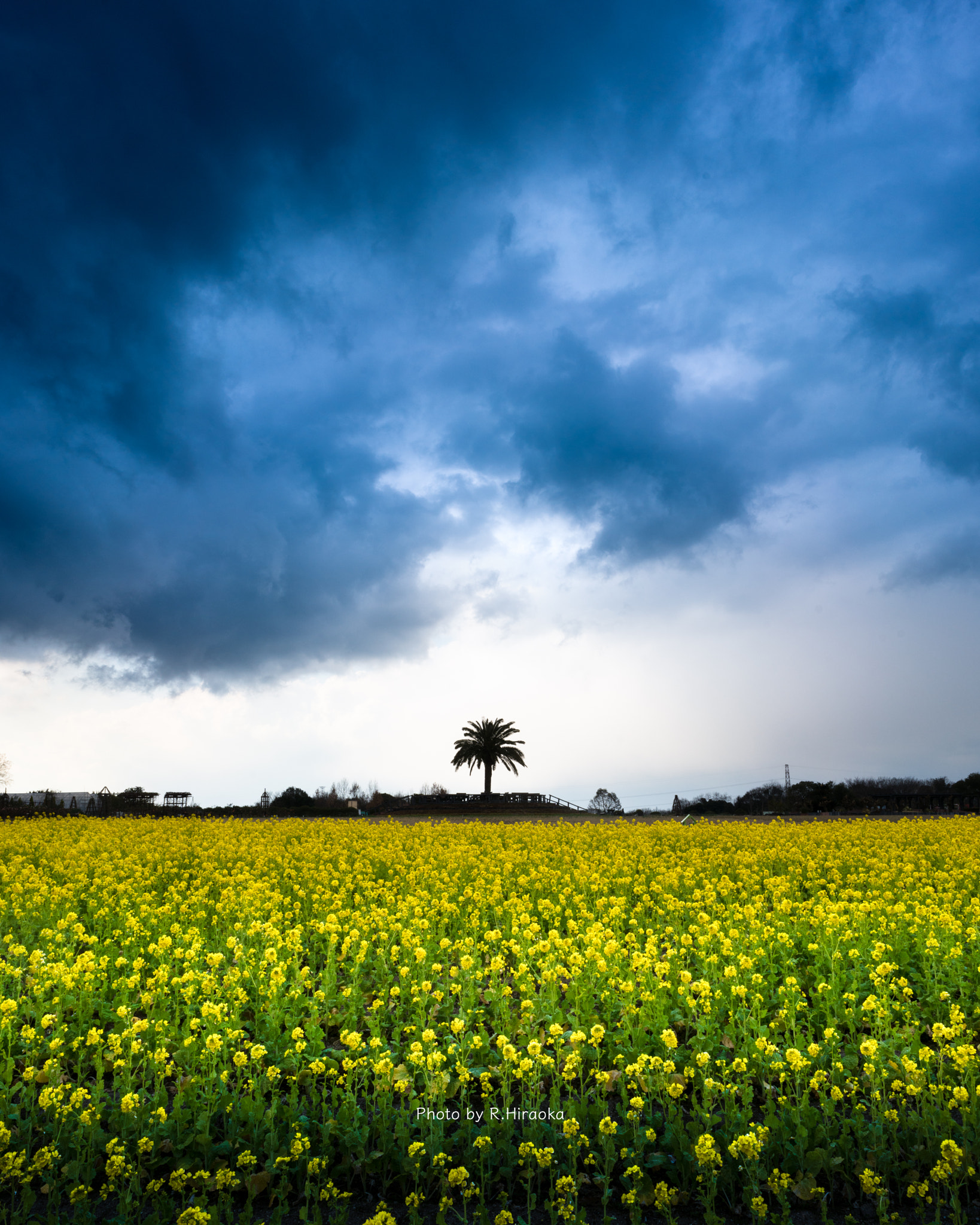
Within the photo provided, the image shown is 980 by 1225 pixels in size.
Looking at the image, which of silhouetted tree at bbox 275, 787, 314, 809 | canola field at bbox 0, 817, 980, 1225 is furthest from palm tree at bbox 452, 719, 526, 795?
canola field at bbox 0, 817, 980, 1225

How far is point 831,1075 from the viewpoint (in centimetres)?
551

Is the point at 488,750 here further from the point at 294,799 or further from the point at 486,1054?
the point at 486,1054

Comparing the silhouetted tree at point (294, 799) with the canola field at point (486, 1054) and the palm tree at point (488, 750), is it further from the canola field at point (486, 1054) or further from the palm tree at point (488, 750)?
the canola field at point (486, 1054)

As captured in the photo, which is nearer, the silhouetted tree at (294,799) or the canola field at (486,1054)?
the canola field at (486,1054)

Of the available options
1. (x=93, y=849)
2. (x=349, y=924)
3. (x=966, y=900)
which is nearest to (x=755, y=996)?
(x=349, y=924)

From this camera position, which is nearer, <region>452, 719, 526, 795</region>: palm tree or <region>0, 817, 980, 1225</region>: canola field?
<region>0, 817, 980, 1225</region>: canola field

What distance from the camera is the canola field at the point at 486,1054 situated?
4.64 m

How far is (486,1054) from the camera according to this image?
6020 mm

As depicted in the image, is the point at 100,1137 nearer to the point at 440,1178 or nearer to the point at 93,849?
the point at 440,1178

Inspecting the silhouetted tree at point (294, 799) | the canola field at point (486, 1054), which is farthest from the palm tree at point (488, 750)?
the canola field at point (486, 1054)

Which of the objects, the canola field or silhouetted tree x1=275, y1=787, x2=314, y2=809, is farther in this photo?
silhouetted tree x1=275, y1=787, x2=314, y2=809

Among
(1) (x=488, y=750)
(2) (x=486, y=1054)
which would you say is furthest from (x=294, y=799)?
(2) (x=486, y=1054)

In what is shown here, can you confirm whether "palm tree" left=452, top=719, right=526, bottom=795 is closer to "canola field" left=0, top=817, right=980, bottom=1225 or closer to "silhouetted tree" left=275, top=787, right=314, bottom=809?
"silhouetted tree" left=275, top=787, right=314, bottom=809

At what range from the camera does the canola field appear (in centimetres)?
464
